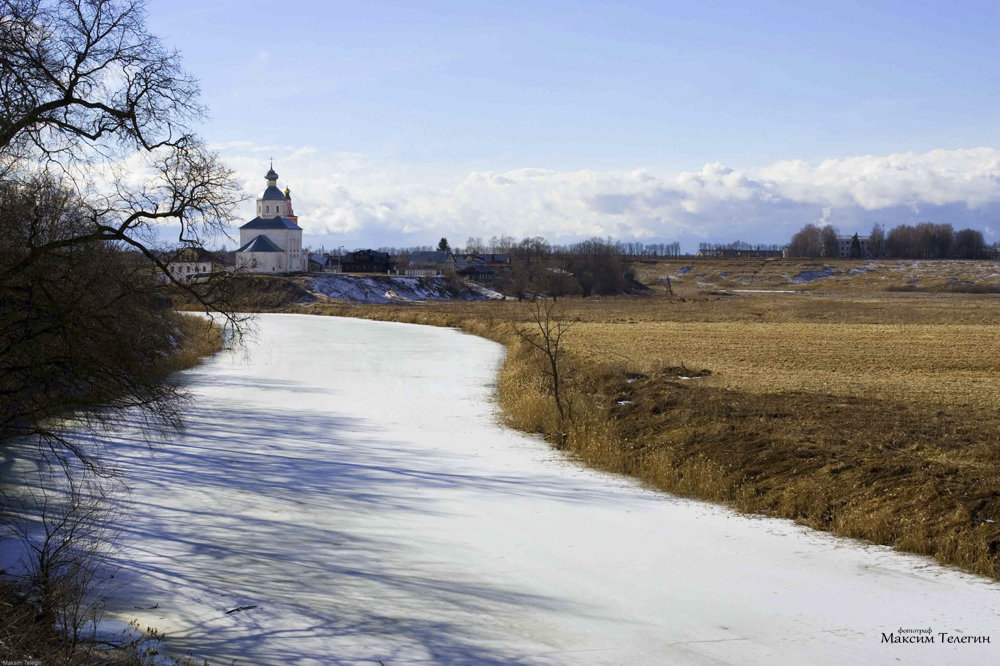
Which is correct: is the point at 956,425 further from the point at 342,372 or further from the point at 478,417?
the point at 342,372

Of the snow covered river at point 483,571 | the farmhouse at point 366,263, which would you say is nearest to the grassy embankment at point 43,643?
the snow covered river at point 483,571

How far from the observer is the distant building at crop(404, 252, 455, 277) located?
417 feet

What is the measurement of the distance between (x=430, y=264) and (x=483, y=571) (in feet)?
437

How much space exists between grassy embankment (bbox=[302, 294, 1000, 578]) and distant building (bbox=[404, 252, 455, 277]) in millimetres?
91350

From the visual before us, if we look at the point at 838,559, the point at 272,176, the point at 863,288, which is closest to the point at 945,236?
the point at 863,288

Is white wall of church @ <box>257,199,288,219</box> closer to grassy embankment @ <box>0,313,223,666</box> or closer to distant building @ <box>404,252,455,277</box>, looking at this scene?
distant building @ <box>404,252,455,277</box>

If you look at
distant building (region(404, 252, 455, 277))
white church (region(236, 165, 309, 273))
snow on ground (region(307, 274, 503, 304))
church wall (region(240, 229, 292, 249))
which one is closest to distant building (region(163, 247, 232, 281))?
snow on ground (region(307, 274, 503, 304))

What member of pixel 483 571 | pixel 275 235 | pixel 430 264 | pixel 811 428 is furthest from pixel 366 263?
pixel 483 571

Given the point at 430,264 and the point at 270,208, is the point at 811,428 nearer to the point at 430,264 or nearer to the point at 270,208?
the point at 270,208

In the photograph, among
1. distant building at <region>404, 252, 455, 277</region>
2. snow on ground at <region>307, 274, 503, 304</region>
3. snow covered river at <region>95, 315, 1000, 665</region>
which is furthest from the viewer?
distant building at <region>404, 252, 455, 277</region>

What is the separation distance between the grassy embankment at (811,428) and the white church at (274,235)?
78413 millimetres

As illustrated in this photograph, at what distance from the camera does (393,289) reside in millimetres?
107188

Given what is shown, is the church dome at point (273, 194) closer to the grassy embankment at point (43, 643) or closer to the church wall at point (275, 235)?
the church wall at point (275, 235)

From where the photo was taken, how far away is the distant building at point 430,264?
127188 millimetres
